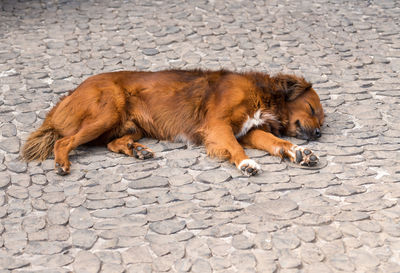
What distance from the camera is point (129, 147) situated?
242 inches

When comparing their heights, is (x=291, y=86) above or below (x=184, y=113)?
above

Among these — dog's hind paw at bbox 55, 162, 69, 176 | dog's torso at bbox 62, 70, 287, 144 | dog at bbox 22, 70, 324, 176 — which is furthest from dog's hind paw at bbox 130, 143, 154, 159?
dog's hind paw at bbox 55, 162, 69, 176

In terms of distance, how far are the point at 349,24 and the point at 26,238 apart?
23.9ft

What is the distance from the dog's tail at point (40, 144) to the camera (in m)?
6.05

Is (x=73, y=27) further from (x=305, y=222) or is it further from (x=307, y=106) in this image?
(x=305, y=222)

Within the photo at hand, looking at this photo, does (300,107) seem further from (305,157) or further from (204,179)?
(204,179)

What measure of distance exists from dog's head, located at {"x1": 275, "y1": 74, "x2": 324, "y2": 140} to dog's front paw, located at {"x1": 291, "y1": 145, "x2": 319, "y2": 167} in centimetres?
57

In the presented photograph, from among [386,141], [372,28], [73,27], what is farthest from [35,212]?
[372,28]

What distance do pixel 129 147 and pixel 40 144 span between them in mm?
920

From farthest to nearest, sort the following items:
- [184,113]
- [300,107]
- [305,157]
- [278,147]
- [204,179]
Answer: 1. [300,107]
2. [184,113]
3. [278,147]
4. [305,157]
5. [204,179]

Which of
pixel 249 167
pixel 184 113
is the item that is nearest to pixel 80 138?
pixel 184 113

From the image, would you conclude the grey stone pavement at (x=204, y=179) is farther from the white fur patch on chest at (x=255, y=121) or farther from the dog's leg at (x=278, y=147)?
the white fur patch on chest at (x=255, y=121)

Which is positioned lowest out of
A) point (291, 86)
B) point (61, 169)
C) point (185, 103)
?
point (61, 169)

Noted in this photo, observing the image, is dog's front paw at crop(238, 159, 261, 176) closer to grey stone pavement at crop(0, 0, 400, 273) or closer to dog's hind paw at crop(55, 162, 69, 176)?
grey stone pavement at crop(0, 0, 400, 273)
